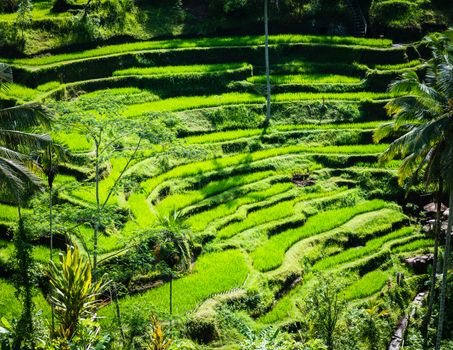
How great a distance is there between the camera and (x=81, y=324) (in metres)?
8.32

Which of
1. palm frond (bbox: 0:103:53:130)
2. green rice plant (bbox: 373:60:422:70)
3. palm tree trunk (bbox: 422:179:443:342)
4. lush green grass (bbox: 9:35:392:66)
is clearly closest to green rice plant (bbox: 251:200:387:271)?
palm tree trunk (bbox: 422:179:443:342)

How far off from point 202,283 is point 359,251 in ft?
20.4

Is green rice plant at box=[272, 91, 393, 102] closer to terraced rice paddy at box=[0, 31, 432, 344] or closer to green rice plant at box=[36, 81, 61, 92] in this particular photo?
terraced rice paddy at box=[0, 31, 432, 344]

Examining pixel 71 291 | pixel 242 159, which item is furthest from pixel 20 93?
pixel 71 291

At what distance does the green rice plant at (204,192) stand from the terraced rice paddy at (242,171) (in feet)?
0.16

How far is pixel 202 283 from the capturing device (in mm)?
18438

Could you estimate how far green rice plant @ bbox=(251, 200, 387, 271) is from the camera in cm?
2016

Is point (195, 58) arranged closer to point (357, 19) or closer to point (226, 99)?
point (226, 99)

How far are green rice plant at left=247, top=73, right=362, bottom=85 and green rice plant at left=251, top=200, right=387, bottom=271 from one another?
8616mm

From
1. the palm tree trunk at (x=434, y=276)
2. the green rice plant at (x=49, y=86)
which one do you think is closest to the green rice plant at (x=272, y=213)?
the palm tree trunk at (x=434, y=276)

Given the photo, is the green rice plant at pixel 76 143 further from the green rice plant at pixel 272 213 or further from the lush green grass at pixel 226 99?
the green rice plant at pixel 272 213

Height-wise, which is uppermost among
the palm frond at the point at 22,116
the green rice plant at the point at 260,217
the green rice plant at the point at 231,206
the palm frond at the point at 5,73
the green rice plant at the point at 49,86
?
the palm frond at the point at 5,73

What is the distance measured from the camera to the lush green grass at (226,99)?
27.5 metres

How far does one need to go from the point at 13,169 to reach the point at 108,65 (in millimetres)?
17793
